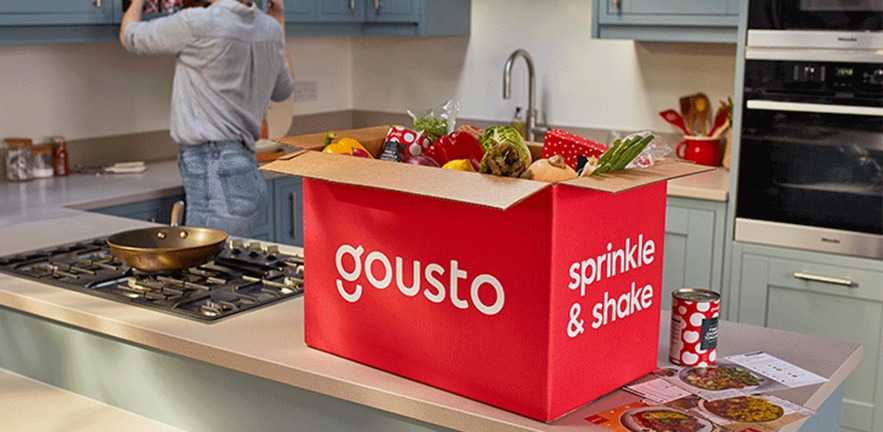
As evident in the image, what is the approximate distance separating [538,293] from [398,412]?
318mm

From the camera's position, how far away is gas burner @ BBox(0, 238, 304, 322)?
6.47ft

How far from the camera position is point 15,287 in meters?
2.12

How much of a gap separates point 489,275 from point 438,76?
355cm

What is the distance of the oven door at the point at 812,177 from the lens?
321cm

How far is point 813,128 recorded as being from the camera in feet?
10.8

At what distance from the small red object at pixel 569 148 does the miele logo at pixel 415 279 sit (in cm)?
26

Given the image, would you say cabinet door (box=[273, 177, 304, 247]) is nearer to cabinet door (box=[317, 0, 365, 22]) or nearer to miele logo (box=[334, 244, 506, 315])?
cabinet door (box=[317, 0, 365, 22])

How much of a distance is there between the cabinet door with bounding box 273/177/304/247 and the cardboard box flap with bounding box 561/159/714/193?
8.76 feet

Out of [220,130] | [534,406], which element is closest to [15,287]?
[534,406]

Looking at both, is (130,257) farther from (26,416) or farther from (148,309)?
(26,416)

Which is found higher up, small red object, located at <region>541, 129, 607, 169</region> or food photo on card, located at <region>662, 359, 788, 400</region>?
small red object, located at <region>541, 129, 607, 169</region>

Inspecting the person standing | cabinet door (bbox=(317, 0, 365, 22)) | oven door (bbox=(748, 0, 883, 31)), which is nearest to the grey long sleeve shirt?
the person standing

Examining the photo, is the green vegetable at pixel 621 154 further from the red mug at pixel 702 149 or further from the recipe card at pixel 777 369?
the red mug at pixel 702 149

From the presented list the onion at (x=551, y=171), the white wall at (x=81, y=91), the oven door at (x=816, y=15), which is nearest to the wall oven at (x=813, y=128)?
the oven door at (x=816, y=15)
